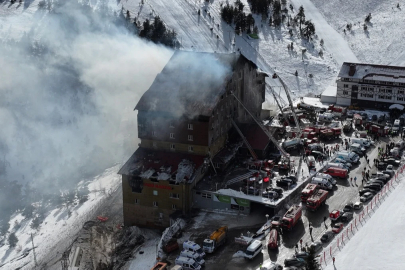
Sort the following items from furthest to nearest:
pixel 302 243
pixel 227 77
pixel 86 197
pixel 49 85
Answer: pixel 49 85 → pixel 86 197 → pixel 227 77 → pixel 302 243

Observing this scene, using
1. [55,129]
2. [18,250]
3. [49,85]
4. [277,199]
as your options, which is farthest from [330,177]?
[49,85]

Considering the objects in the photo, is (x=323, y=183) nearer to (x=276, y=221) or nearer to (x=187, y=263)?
(x=276, y=221)

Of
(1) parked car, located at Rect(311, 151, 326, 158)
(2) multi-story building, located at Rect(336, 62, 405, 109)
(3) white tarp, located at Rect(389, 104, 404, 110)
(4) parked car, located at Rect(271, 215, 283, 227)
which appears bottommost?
(4) parked car, located at Rect(271, 215, 283, 227)

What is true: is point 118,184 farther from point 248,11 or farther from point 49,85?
point 248,11

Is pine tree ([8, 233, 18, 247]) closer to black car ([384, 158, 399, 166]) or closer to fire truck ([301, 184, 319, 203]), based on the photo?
A: fire truck ([301, 184, 319, 203])

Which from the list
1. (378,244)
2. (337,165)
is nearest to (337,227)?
(378,244)

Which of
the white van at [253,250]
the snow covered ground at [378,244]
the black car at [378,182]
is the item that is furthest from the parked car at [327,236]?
the black car at [378,182]

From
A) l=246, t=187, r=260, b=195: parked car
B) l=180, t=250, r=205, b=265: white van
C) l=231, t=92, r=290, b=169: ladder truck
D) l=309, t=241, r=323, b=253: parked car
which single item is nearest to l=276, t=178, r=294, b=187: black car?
l=246, t=187, r=260, b=195: parked car
